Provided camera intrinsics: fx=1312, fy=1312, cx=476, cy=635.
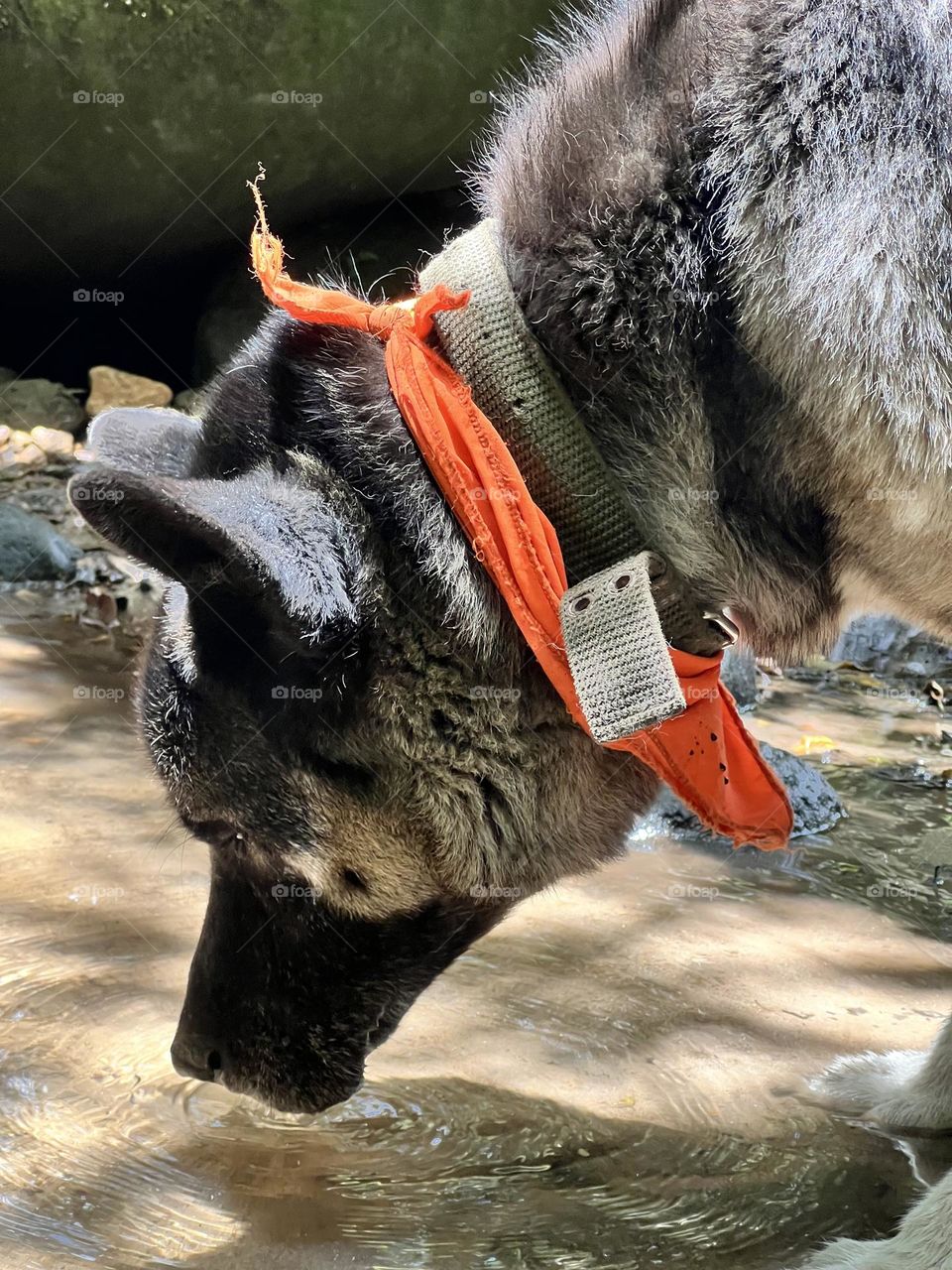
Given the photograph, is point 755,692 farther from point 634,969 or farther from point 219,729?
point 219,729

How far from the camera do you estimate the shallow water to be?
210cm

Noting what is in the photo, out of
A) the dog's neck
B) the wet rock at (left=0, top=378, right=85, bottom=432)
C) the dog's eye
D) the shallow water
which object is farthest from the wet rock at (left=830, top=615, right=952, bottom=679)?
the wet rock at (left=0, top=378, right=85, bottom=432)

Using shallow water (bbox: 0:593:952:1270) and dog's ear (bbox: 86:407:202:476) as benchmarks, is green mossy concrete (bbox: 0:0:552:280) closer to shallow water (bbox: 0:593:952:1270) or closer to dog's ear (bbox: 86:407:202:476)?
shallow water (bbox: 0:593:952:1270)

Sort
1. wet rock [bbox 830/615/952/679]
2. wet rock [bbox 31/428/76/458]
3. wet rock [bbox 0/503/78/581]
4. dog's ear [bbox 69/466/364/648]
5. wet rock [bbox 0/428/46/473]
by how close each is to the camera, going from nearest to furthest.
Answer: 1. dog's ear [bbox 69/466/364/648]
2. wet rock [bbox 830/615/952/679]
3. wet rock [bbox 0/503/78/581]
4. wet rock [bbox 0/428/46/473]
5. wet rock [bbox 31/428/76/458]

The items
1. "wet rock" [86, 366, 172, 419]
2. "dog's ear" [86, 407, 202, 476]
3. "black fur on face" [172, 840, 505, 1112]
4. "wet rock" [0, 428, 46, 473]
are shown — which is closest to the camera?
"dog's ear" [86, 407, 202, 476]

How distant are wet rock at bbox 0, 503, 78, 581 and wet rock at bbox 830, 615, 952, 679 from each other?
3736mm

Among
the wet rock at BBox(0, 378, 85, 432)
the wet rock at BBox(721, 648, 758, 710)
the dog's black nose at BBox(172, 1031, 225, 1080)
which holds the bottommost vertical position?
the dog's black nose at BBox(172, 1031, 225, 1080)

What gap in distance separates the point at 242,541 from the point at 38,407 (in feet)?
22.8

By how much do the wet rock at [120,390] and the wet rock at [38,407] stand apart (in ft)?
0.41

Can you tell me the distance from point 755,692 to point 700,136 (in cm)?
361

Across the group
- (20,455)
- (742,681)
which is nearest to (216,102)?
(20,455)

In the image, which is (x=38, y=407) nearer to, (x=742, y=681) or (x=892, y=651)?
(x=742, y=681)

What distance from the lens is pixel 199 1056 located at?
2291mm

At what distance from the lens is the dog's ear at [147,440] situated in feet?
6.74
